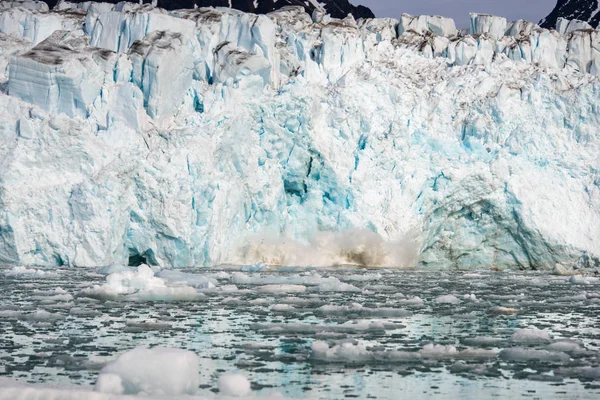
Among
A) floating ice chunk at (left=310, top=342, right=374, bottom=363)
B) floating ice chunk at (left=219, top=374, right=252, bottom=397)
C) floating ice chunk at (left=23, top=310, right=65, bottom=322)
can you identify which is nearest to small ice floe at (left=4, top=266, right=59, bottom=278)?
floating ice chunk at (left=23, top=310, right=65, bottom=322)

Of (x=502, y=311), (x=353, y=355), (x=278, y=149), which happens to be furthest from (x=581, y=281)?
(x=353, y=355)

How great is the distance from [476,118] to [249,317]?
15.6 m

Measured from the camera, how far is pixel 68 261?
19922mm

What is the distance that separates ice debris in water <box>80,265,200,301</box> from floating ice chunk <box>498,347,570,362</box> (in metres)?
6.02

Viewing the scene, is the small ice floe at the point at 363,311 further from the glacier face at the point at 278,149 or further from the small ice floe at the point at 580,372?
the glacier face at the point at 278,149

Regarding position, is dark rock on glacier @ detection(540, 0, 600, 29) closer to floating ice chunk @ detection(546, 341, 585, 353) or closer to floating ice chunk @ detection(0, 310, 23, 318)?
floating ice chunk @ detection(546, 341, 585, 353)

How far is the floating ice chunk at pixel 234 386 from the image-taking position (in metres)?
5.66

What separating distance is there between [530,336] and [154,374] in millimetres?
4531

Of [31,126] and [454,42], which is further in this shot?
[454,42]

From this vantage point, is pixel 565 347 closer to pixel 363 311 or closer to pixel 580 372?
pixel 580 372

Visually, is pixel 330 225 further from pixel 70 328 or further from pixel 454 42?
pixel 70 328

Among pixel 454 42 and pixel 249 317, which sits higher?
pixel 454 42

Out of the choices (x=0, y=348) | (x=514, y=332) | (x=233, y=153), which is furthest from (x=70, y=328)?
(x=233, y=153)

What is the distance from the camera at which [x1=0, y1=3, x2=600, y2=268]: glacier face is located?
20453mm
